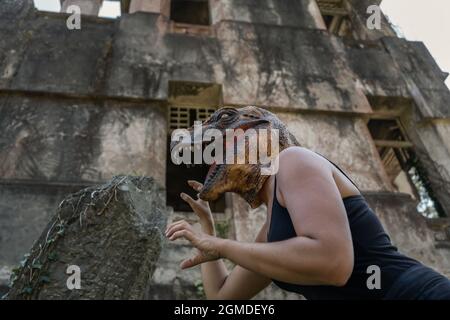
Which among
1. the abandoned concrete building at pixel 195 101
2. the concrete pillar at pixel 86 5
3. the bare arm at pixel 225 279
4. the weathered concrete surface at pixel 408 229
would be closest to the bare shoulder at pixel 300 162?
the bare arm at pixel 225 279

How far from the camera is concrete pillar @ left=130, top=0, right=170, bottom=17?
337 inches

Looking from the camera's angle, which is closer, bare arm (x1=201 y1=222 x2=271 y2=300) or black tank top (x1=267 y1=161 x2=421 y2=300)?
black tank top (x1=267 y1=161 x2=421 y2=300)

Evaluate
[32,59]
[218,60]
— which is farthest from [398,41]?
[32,59]

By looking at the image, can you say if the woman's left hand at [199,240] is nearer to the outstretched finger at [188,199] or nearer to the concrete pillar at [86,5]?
the outstretched finger at [188,199]

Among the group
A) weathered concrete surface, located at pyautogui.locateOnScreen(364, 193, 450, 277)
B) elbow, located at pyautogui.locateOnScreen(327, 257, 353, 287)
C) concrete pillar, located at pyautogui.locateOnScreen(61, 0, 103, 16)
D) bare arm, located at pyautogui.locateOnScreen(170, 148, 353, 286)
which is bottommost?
elbow, located at pyautogui.locateOnScreen(327, 257, 353, 287)

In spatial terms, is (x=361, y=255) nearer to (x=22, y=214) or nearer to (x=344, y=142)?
(x=22, y=214)

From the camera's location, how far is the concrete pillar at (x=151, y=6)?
8562 millimetres

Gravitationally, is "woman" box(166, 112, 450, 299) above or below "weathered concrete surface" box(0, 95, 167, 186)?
below

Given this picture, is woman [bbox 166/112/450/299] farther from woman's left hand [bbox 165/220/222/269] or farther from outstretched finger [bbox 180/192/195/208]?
outstretched finger [bbox 180/192/195/208]

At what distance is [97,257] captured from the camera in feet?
7.61

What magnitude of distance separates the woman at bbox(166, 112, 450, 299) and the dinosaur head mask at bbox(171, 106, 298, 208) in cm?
Answer: 21

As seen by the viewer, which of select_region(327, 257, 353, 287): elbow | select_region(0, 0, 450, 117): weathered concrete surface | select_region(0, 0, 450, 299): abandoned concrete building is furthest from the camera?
select_region(0, 0, 450, 117): weathered concrete surface

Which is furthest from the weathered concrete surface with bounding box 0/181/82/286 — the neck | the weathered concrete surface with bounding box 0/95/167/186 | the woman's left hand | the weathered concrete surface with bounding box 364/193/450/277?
the weathered concrete surface with bounding box 364/193/450/277
